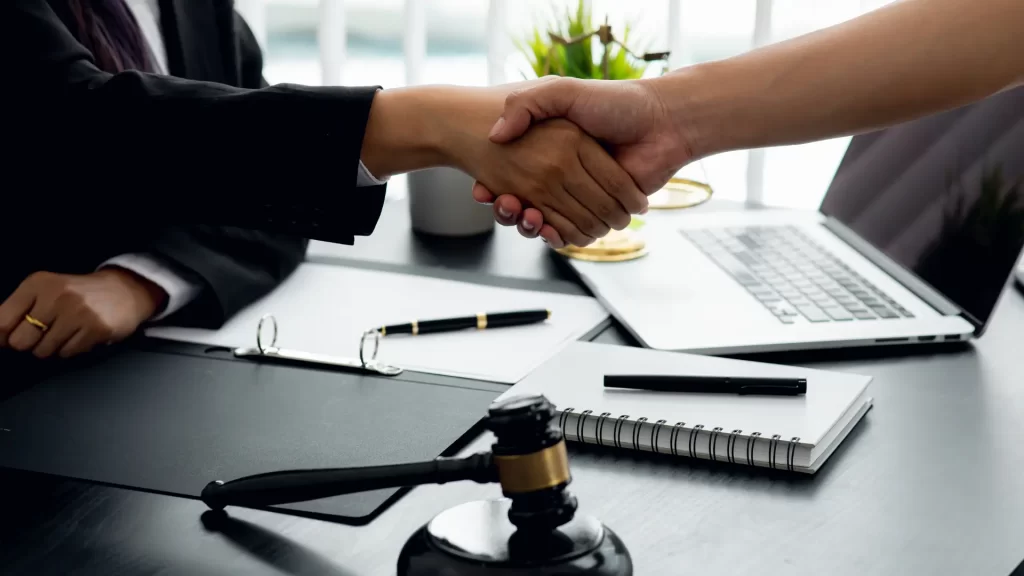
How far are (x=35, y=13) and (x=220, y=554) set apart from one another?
2.37 ft

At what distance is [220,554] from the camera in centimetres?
66

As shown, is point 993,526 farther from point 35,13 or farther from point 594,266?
point 35,13

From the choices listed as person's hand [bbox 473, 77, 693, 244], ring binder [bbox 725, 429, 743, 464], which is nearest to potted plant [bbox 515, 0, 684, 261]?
person's hand [bbox 473, 77, 693, 244]

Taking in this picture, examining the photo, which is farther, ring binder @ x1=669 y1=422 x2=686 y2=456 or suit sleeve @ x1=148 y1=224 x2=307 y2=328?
suit sleeve @ x1=148 y1=224 x2=307 y2=328

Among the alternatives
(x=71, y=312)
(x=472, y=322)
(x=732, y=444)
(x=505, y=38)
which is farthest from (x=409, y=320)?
(x=505, y=38)

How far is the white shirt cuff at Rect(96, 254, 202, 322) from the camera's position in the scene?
109 centimetres

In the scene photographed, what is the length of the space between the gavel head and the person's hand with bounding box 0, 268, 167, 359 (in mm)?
568

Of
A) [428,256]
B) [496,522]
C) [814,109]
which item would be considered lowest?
[428,256]

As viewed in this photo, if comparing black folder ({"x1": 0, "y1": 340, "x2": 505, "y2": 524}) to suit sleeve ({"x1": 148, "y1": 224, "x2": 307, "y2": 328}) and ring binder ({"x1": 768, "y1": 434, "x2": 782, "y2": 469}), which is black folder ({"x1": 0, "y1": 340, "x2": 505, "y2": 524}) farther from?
ring binder ({"x1": 768, "y1": 434, "x2": 782, "y2": 469})

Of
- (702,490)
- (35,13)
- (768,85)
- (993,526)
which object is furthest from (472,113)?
(993,526)

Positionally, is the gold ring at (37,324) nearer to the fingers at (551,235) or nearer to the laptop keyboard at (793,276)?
the fingers at (551,235)

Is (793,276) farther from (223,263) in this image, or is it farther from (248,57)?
(248,57)

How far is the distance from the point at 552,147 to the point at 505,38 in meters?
1.03

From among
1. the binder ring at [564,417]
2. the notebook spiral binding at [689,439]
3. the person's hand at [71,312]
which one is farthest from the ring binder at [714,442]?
the person's hand at [71,312]
